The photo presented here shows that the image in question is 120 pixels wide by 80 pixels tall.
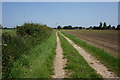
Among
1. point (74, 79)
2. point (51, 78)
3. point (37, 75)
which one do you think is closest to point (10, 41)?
point (37, 75)

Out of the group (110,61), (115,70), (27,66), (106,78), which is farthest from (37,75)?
(110,61)

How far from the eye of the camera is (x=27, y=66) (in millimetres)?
5914

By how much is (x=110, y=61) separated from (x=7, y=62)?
6145mm

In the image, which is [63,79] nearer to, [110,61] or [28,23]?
[110,61]

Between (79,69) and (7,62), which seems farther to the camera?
(79,69)

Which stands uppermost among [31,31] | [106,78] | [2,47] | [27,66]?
[31,31]

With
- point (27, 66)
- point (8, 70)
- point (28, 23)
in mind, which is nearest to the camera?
point (8, 70)

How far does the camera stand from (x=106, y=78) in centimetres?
526

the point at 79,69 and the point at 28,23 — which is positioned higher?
the point at 28,23

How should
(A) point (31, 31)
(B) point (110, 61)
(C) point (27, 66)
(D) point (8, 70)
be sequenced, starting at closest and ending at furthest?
(D) point (8, 70)
(C) point (27, 66)
(B) point (110, 61)
(A) point (31, 31)

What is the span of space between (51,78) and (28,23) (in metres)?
9.66

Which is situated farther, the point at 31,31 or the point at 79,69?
the point at 31,31

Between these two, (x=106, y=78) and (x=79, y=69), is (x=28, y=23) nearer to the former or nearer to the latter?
(x=79, y=69)

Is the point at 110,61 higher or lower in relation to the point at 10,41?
lower
